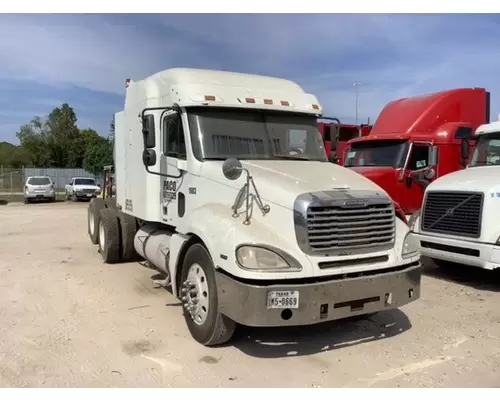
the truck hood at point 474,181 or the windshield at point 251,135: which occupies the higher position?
the windshield at point 251,135

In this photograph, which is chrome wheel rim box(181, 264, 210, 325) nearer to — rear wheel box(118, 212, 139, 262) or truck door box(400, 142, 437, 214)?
rear wheel box(118, 212, 139, 262)

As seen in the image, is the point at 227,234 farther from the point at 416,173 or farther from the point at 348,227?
the point at 416,173

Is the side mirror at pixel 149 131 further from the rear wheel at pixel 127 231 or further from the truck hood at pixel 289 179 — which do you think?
the rear wheel at pixel 127 231

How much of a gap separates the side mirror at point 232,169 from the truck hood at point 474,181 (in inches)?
159

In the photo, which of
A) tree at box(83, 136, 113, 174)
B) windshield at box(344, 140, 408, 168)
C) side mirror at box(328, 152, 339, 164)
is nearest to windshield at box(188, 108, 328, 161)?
side mirror at box(328, 152, 339, 164)

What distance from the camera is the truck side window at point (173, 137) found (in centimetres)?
597

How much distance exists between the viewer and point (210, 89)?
5980 millimetres

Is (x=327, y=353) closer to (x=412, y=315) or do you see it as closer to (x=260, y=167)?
(x=412, y=315)

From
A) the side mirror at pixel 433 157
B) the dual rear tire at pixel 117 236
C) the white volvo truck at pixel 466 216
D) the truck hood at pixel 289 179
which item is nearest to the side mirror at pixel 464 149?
the white volvo truck at pixel 466 216

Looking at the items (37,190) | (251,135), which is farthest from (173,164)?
(37,190)

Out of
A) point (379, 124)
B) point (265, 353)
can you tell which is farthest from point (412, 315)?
point (379, 124)

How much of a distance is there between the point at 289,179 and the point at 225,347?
6.07 feet

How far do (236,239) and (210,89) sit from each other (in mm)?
2344

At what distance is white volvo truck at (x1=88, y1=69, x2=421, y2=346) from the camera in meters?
4.41
